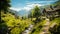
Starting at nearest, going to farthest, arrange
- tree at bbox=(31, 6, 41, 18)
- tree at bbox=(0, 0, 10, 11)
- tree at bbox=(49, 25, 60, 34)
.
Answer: tree at bbox=(0, 0, 10, 11) → tree at bbox=(49, 25, 60, 34) → tree at bbox=(31, 6, 41, 18)

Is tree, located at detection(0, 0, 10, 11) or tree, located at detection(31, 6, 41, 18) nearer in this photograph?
tree, located at detection(0, 0, 10, 11)

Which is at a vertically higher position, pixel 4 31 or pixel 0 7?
pixel 0 7

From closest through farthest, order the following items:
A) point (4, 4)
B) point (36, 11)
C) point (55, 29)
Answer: point (4, 4) → point (55, 29) → point (36, 11)

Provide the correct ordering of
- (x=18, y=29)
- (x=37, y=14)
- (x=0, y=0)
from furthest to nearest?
(x=37, y=14) < (x=18, y=29) < (x=0, y=0)

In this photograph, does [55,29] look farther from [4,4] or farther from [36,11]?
[36,11]

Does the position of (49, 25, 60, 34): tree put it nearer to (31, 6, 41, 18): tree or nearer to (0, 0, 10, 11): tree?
(0, 0, 10, 11): tree

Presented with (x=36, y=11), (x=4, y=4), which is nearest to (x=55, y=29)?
(x=4, y=4)

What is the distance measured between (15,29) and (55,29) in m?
8.85

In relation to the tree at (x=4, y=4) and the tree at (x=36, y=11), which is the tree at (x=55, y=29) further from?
the tree at (x=36, y=11)

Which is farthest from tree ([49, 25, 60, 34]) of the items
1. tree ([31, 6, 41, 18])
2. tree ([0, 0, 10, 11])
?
tree ([31, 6, 41, 18])

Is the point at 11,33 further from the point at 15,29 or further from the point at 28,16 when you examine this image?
the point at 28,16

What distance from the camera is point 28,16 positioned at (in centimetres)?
5184

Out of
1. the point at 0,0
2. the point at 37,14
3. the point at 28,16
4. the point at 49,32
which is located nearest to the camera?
the point at 0,0

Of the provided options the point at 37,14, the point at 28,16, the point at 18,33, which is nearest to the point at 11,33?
the point at 18,33
